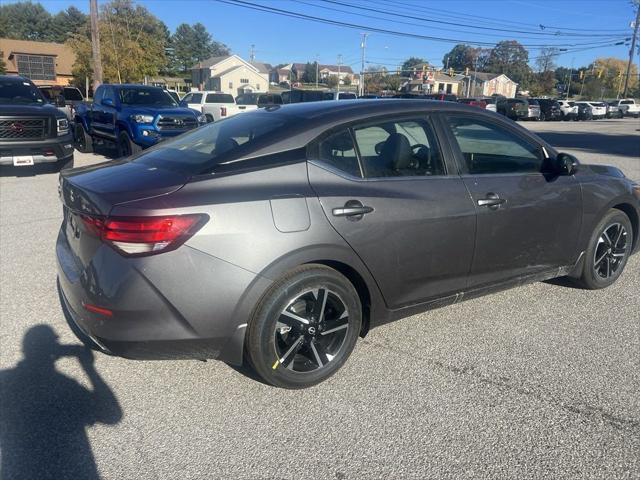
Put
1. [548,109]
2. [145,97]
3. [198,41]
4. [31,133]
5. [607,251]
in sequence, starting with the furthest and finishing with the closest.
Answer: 1. [198,41]
2. [548,109]
3. [145,97]
4. [31,133]
5. [607,251]

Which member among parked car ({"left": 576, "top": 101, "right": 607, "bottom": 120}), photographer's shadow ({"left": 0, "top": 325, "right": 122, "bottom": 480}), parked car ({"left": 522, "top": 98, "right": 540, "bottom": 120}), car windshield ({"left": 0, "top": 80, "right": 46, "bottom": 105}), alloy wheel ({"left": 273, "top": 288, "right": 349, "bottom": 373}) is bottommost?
photographer's shadow ({"left": 0, "top": 325, "right": 122, "bottom": 480})

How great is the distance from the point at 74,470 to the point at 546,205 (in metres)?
3.52

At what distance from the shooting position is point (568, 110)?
43.6 meters

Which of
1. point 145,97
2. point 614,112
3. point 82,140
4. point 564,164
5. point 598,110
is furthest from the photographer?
point 614,112

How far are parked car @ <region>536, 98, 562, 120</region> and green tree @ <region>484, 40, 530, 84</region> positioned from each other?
96187mm

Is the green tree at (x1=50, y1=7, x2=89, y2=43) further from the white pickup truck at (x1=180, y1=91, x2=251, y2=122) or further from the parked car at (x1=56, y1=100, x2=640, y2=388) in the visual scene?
the parked car at (x1=56, y1=100, x2=640, y2=388)

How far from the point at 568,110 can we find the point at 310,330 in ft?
155

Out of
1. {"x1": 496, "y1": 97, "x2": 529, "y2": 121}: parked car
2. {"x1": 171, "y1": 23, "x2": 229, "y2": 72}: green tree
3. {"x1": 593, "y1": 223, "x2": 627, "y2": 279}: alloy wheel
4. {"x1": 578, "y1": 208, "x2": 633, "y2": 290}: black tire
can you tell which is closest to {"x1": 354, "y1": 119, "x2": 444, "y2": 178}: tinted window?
{"x1": 578, "y1": 208, "x2": 633, "y2": 290}: black tire

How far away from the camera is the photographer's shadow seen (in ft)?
7.90

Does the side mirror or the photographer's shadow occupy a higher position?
the side mirror

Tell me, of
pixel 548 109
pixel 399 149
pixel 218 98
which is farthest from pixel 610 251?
pixel 548 109

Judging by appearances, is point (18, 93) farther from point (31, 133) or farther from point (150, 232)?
point (150, 232)

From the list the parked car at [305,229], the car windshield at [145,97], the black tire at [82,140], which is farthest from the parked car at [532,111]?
the parked car at [305,229]

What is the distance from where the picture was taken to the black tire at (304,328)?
9.20ft
